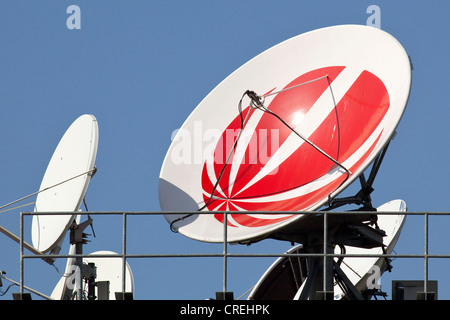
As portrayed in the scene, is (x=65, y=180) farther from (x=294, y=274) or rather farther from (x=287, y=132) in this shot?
(x=294, y=274)

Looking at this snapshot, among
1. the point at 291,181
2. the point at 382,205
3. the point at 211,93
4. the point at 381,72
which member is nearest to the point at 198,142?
the point at 211,93

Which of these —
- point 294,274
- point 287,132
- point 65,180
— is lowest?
point 294,274

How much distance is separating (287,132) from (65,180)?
5992 millimetres

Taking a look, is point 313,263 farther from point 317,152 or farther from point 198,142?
point 198,142

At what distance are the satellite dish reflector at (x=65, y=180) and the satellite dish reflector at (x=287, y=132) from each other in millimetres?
2038

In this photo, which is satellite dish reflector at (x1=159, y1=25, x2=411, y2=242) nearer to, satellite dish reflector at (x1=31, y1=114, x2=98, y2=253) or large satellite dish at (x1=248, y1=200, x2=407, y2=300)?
satellite dish reflector at (x1=31, y1=114, x2=98, y2=253)

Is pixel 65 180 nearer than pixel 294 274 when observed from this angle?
Yes

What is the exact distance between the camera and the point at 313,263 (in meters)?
27.0

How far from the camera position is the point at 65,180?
102 feet

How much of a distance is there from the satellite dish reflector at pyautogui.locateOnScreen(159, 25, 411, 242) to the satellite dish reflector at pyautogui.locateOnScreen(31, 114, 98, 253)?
6.69 feet

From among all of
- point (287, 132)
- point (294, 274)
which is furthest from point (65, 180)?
point (294, 274)

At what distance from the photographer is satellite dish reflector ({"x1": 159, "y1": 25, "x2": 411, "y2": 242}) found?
86.3 ft

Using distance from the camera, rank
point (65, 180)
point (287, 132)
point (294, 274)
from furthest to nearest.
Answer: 1. point (294, 274)
2. point (65, 180)
3. point (287, 132)
